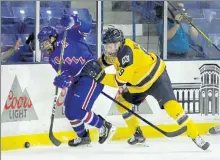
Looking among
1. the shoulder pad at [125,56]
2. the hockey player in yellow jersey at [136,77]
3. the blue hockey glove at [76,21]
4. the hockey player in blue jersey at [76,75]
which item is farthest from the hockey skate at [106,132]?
the blue hockey glove at [76,21]

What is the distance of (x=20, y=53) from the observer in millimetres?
4988

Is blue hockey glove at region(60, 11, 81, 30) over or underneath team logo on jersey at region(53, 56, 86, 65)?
over

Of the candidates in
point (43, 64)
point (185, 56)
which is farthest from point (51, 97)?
point (185, 56)

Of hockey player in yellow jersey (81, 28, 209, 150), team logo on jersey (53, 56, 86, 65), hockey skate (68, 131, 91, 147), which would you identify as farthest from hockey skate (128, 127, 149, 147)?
team logo on jersey (53, 56, 86, 65)

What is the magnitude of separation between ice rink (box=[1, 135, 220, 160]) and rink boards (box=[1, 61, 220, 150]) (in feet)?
0.37

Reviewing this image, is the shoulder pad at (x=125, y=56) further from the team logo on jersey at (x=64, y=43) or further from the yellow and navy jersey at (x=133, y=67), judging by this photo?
the team logo on jersey at (x=64, y=43)

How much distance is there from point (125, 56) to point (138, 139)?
28.8 inches

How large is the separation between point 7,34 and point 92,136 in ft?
2.91

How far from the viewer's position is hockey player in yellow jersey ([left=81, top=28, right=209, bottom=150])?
4746 millimetres

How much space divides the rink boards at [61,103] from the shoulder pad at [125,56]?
1.80 ft

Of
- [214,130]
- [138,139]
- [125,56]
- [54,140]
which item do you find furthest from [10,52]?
[214,130]

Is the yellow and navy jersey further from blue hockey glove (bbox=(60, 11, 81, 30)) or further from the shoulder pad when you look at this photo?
blue hockey glove (bbox=(60, 11, 81, 30))

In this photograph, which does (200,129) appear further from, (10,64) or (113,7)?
(10,64)

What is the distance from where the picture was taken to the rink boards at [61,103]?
193 inches
